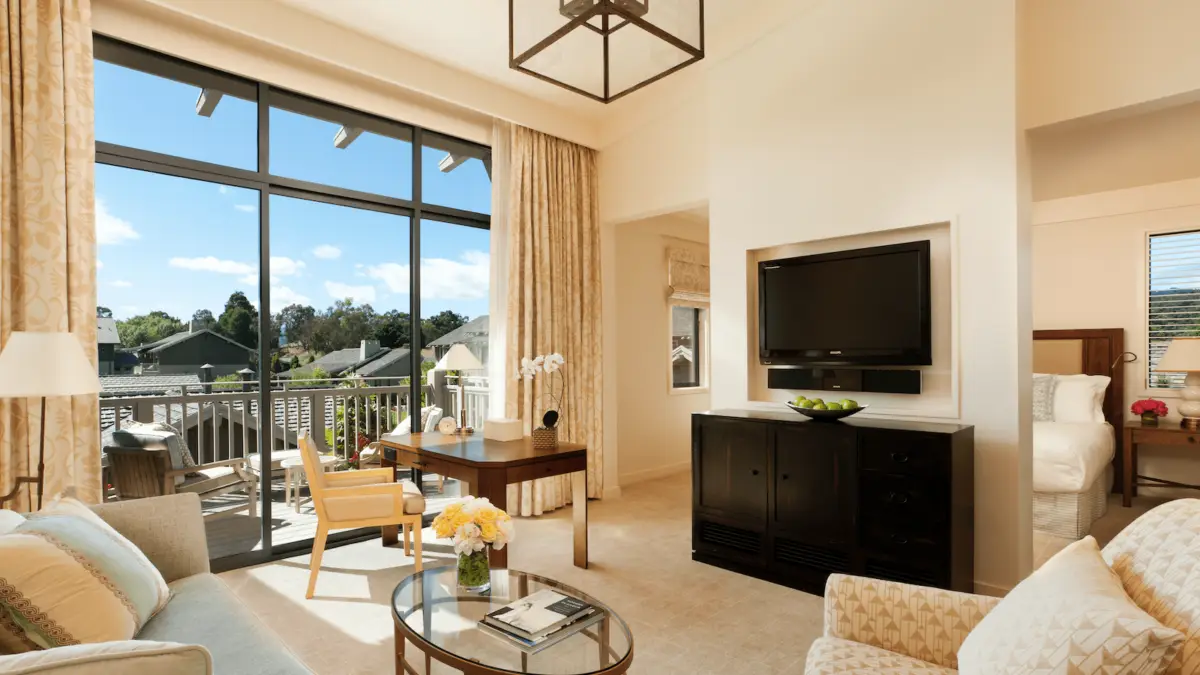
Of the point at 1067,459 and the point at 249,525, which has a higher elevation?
the point at 1067,459

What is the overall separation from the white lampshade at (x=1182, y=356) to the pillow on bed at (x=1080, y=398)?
45 centimetres

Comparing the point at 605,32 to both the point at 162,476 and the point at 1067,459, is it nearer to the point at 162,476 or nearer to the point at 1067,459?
the point at 162,476

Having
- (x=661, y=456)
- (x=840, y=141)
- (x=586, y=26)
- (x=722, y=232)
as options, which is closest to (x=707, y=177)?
(x=722, y=232)

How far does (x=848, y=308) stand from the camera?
3.67 m

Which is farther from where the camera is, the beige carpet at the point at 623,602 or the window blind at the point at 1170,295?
the window blind at the point at 1170,295

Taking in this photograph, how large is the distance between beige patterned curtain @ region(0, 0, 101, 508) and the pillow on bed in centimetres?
651

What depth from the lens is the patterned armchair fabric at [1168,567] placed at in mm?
1093

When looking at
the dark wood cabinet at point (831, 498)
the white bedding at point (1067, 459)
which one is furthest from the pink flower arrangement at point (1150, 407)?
the dark wood cabinet at point (831, 498)

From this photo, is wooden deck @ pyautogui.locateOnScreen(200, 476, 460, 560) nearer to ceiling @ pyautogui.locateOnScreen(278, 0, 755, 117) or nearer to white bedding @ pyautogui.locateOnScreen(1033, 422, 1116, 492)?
ceiling @ pyautogui.locateOnScreen(278, 0, 755, 117)

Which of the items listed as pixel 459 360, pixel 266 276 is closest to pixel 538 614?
pixel 459 360

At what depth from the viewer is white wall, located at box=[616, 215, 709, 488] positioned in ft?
19.2

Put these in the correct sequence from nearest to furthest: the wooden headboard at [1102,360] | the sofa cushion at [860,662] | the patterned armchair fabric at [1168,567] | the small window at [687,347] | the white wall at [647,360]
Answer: the patterned armchair fabric at [1168,567]
the sofa cushion at [860,662]
the wooden headboard at [1102,360]
the white wall at [647,360]
the small window at [687,347]

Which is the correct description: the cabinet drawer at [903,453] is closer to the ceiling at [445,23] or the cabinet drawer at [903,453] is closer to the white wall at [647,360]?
the ceiling at [445,23]

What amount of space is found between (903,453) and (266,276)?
12.3ft
